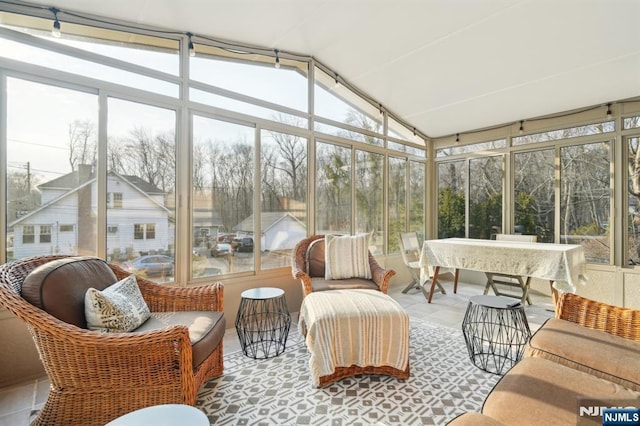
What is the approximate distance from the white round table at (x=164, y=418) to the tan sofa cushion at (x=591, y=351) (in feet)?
5.94

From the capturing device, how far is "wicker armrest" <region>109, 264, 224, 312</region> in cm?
238

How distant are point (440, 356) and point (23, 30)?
4.26 metres

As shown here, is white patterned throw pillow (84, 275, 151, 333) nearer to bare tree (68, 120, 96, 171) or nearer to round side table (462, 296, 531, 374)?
bare tree (68, 120, 96, 171)

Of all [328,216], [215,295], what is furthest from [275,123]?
[215,295]

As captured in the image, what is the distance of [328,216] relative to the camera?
4.47 m

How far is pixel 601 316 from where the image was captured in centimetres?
205

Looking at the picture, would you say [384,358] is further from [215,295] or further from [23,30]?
[23,30]

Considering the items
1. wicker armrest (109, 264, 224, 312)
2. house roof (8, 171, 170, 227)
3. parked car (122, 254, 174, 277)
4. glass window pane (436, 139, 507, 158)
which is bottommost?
wicker armrest (109, 264, 224, 312)

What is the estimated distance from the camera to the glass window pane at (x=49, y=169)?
7.80 feet

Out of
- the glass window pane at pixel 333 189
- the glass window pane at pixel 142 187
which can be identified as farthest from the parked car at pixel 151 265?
the glass window pane at pixel 333 189

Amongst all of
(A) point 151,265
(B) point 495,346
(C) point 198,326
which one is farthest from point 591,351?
(A) point 151,265

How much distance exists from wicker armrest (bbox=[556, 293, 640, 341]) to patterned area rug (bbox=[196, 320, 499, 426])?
719 millimetres

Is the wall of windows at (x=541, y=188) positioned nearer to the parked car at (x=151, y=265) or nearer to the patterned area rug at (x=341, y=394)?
the patterned area rug at (x=341, y=394)

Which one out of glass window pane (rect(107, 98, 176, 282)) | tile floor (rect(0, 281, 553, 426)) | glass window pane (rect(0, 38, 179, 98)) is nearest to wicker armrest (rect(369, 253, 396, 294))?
tile floor (rect(0, 281, 553, 426))
